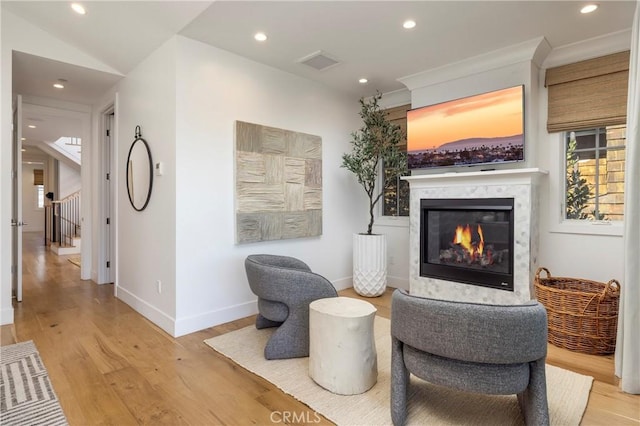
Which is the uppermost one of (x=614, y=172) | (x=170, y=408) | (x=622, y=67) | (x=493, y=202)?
(x=622, y=67)

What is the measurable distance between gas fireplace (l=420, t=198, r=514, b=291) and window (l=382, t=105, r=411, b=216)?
3.02 ft

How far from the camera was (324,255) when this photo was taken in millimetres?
4480

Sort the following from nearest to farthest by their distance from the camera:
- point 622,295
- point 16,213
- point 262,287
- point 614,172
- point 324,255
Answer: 1. point 622,295
2. point 262,287
3. point 614,172
4. point 16,213
5. point 324,255

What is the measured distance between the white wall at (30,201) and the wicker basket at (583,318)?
15.5 meters

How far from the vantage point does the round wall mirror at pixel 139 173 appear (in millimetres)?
3497

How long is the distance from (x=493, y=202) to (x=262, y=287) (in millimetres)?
2333

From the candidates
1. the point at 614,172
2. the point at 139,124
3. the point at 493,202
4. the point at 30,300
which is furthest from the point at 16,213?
the point at 614,172

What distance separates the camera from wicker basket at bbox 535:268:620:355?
2.70m

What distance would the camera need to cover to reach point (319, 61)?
12.0 ft

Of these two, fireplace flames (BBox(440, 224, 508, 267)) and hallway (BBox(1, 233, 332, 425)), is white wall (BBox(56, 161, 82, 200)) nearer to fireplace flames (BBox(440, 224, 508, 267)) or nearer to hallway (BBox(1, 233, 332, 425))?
hallway (BBox(1, 233, 332, 425))

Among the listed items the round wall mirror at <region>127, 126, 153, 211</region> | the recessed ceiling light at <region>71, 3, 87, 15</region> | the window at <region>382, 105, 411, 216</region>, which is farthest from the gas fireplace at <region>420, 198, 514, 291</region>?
the recessed ceiling light at <region>71, 3, 87, 15</region>

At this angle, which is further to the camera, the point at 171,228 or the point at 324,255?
the point at 324,255

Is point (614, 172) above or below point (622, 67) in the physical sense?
below

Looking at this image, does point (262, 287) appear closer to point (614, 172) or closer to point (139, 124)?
point (139, 124)
